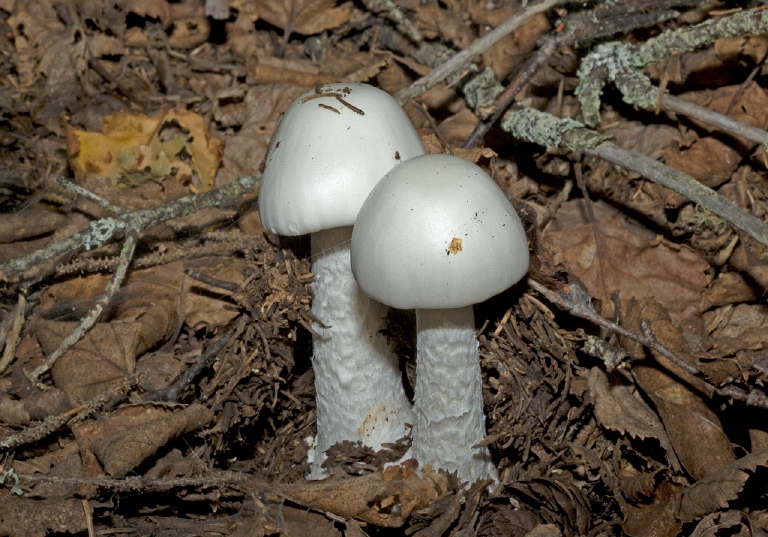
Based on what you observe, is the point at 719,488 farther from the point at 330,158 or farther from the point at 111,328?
the point at 111,328

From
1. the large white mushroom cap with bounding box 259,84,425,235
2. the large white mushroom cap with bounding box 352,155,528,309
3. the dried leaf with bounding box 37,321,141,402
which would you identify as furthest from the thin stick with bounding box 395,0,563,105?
the dried leaf with bounding box 37,321,141,402

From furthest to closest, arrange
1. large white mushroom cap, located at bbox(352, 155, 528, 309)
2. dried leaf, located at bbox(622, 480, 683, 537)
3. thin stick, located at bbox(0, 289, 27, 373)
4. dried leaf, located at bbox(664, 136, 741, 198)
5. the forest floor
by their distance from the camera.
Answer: dried leaf, located at bbox(664, 136, 741, 198), thin stick, located at bbox(0, 289, 27, 373), the forest floor, dried leaf, located at bbox(622, 480, 683, 537), large white mushroom cap, located at bbox(352, 155, 528, 309)

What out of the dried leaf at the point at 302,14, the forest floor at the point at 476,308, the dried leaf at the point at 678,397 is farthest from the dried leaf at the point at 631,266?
the dried leaf at the point at 302,14

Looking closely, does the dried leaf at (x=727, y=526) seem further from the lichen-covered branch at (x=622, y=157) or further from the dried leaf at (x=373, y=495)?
the lichen-covered branch at (x=622, y=157)

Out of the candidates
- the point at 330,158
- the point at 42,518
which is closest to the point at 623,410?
the point at 330,158

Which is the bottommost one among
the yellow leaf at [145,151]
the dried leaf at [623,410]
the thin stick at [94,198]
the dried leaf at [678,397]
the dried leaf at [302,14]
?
the dried leaf at [623,410]

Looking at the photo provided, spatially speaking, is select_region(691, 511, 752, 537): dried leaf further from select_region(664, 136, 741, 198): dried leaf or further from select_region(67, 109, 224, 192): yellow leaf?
select_region(67, 109, 224, 192): yellow leaf

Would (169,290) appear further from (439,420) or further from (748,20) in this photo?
(748,20)
